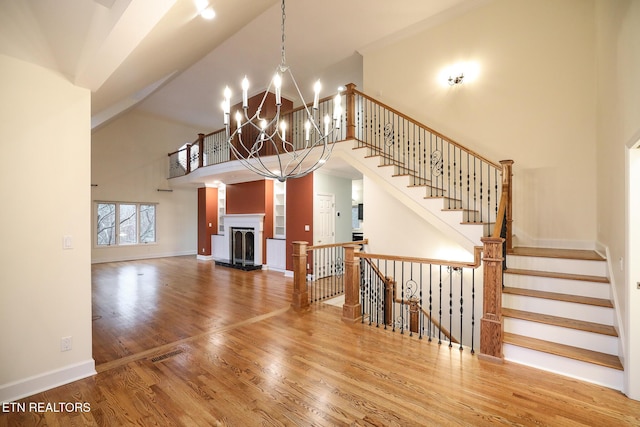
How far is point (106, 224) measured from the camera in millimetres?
9352

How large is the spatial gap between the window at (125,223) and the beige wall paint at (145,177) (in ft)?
0.67

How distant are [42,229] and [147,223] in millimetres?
8789

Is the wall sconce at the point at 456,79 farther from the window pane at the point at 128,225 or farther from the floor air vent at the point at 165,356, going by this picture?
the window pane at the point at 128,225

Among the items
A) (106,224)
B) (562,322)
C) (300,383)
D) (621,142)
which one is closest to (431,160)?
(621,142)

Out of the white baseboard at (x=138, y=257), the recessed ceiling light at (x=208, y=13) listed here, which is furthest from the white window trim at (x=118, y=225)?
the recessed ceiling light at (x=208, y=13)

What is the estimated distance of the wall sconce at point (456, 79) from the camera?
4.98 m

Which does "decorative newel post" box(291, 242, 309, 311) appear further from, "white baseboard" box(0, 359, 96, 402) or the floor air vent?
"white baseboard" box(0, 359, 96, 402)

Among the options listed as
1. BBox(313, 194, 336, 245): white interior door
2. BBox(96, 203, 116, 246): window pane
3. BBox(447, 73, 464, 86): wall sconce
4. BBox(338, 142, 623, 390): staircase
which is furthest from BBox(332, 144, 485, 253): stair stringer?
BBox(96, 203, 116, 246): window pane

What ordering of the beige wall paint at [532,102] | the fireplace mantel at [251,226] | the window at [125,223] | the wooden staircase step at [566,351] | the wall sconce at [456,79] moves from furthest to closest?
the window at [125,223] → the fireplace mantel at [251,226] → the wall sconce at [456,79] → the beige wall paint at [532,102] → the wooden staircase step at [566,351]

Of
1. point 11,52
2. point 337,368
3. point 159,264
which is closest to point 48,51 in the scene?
point 11,52

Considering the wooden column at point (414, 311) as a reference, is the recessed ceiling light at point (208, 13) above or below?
above

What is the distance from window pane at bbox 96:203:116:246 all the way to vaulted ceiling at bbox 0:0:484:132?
3.60 meters

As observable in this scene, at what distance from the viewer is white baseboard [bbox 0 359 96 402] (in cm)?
225

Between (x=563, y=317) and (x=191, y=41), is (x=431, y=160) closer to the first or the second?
(x=563, y=317)
